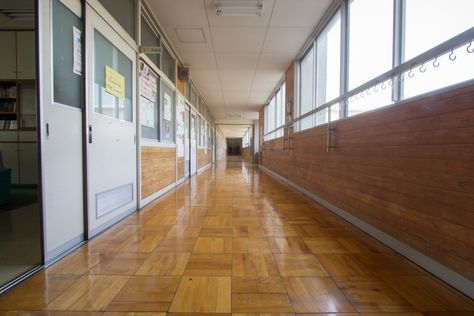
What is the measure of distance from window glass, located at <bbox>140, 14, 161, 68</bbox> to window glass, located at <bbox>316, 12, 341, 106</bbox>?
2638 mm

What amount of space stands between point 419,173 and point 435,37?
94 centimetres

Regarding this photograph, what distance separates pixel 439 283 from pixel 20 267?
102 inches

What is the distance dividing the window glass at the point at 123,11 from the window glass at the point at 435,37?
269 centimetres

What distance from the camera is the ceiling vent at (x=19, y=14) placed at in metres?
3.86

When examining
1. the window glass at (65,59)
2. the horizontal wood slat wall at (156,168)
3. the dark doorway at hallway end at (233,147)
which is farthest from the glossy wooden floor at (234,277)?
the dark doorway at hallway end at (233,147)

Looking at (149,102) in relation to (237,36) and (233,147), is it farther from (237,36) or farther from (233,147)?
(233,147)

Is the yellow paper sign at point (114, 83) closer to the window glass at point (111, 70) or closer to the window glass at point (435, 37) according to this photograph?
the window glass at point (111, 70)

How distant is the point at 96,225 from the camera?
7.16 feet

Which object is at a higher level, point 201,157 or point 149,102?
point 149,102

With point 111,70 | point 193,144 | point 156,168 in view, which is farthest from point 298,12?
point 193,144

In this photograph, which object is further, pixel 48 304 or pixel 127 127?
pixel 127 127

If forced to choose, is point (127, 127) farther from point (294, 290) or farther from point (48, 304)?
point (294, 290)

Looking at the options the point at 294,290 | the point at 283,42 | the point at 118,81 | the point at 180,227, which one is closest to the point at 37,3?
the point at 118,81

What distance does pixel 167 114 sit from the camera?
441 centimetres
